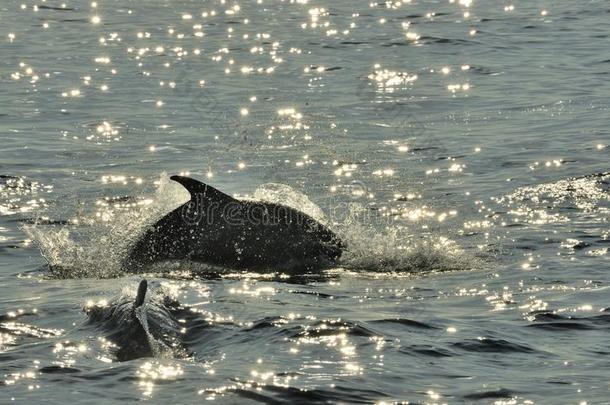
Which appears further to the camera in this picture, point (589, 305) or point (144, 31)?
point (144, 31)

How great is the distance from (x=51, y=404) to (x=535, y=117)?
16454 millimetres

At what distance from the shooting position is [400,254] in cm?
1511

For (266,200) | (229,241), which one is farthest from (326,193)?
(229,241)

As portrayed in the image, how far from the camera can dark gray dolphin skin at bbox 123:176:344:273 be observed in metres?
14.8

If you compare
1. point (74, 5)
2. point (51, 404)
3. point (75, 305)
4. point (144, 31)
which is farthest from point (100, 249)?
point (74, 5)

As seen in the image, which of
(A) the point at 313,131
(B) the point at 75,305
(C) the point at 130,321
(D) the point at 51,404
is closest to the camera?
(D) the point at 51,404

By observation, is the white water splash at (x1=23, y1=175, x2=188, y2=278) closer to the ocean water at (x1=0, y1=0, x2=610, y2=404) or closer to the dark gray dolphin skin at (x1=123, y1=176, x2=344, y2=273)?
the ocean water at (x1=0, y1=0, x2=610, y2=404)

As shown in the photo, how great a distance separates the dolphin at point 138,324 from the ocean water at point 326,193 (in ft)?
0.18

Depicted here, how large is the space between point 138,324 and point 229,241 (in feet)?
12.4

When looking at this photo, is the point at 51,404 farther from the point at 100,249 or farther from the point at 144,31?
the point at 144,31

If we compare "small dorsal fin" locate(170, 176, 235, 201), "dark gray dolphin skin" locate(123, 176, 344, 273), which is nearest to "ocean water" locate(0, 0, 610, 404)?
"dark gray dolphin skin" locate(123, 176, 344, 273)

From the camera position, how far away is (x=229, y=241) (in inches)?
585

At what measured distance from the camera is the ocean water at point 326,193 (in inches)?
420

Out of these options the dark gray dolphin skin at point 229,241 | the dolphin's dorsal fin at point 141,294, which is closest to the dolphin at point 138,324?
the dolphin's dorsal fin at point 141,294
